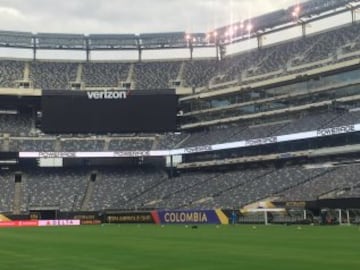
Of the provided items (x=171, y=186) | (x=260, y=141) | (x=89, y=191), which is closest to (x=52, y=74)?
(x=89, y=191)

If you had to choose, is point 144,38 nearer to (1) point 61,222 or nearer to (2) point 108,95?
(2) point 108,95

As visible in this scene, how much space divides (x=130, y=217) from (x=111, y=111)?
22.8m

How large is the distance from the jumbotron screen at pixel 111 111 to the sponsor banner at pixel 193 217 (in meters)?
24.9

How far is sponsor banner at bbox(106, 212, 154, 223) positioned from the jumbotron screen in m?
19.8

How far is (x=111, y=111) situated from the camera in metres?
101

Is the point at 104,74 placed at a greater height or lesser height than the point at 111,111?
greater

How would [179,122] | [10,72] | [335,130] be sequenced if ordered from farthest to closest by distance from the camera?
[10,72]
[179,122]
[335,130]

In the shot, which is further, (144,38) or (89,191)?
(144,38)

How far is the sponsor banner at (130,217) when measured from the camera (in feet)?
269

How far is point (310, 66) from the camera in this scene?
8294 cm

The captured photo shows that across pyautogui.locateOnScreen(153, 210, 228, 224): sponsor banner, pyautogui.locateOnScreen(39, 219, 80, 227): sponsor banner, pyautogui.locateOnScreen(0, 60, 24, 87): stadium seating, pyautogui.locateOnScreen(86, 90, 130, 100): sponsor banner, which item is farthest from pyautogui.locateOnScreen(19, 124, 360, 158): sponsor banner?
pyautogui.locateOnScreen(39, 219, 80, 227): sponsor banner

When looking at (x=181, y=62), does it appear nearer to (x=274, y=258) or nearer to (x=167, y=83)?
(x=167, y=83)

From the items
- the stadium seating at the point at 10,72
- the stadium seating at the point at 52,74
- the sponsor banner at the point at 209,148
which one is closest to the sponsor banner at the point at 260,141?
the sponsor banner at the point at 209,148

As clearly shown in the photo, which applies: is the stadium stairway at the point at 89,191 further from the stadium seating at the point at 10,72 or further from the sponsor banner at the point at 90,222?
the stadium seating at the point at 10,72
